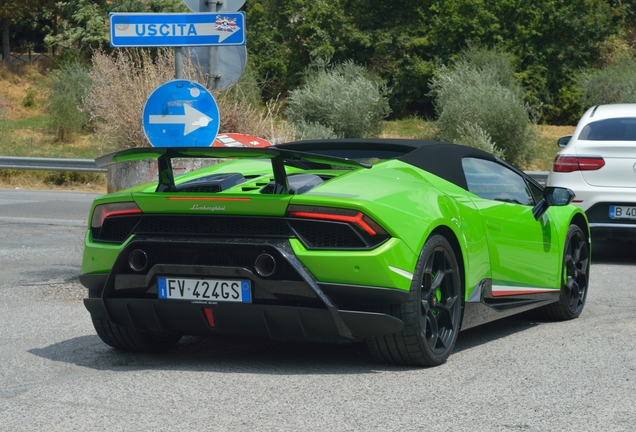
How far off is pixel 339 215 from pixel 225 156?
621 mm

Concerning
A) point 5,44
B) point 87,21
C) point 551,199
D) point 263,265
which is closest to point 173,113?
point 551,199

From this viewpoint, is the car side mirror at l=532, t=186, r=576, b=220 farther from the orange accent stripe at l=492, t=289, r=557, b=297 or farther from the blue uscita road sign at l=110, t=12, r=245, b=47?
the blue uscita road sign at l=110, t=12, r=245, b=47

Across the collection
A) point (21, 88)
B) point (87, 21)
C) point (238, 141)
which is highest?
point (87, 21)

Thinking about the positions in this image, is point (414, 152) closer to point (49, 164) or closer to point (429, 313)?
point (429, 313)

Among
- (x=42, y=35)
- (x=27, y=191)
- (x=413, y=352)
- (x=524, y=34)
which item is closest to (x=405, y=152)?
(x=413, y=352)

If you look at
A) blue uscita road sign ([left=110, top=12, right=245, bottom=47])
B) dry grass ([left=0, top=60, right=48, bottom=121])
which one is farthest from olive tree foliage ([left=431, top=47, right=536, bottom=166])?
dry grass ([left=0, top=60, right=48, bottom=121])

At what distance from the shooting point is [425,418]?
4.26m

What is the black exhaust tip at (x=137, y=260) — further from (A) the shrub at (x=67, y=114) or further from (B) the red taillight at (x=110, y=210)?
(A) the shrub at (x=67, y=114)

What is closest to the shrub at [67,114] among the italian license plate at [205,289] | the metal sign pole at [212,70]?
the metal sign pole at [212,70]

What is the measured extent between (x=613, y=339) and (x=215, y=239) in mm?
2740

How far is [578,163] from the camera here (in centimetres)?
1023

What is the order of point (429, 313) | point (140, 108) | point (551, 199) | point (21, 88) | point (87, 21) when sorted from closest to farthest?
point (429, 313) → point (551, 199) → point (140, 108) → point (87, 21) → point (21, 88)

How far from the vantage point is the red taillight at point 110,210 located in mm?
5258

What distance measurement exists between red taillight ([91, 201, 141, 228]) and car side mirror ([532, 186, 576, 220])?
2779mm
